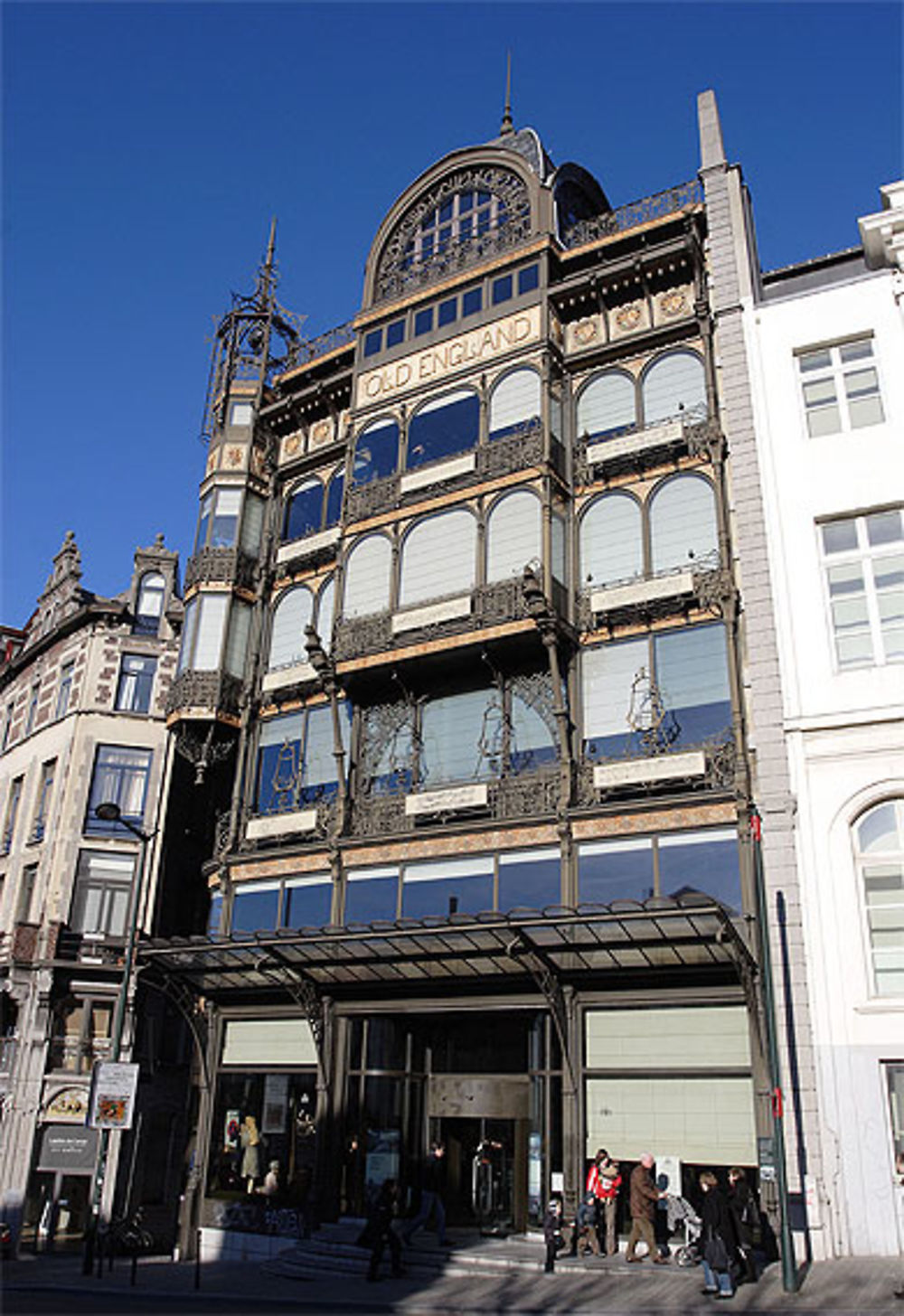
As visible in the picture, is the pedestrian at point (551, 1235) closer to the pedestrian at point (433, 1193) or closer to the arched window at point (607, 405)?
the pedestrian at point (433, 1193)

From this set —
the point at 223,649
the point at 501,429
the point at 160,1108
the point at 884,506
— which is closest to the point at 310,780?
the point at 223,649

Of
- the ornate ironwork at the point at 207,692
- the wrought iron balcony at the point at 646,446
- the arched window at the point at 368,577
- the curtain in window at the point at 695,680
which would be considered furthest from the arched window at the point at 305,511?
the curtain in window at the point at 695,680

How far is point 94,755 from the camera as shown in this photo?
36.0 m

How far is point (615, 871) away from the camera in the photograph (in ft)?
71.4

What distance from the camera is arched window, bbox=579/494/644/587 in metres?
24.8

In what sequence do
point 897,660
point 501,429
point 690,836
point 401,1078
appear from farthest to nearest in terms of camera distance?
point 501,429, point 401,1078, point 690,836, point 897,660

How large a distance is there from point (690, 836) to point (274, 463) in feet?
61.2

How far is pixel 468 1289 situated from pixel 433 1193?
3.99 m

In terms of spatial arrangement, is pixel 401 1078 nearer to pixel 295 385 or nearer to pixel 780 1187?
pixel 780 1187

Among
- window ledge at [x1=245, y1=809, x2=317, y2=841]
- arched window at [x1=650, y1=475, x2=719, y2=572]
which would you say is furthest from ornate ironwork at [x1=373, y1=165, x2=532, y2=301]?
window ledge at [x1=245, y1=809, x2=317, y2=841]

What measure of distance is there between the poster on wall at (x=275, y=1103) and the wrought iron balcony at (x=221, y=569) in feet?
44.7

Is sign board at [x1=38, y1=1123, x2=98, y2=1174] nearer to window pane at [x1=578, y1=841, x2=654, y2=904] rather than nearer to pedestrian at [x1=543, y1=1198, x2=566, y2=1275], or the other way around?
pedestrian at [x1=543, y1=1198, x2=566, y2=1275]

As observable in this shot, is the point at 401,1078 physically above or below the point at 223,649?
below

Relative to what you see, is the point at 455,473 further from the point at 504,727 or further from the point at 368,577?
the point at 504,727
